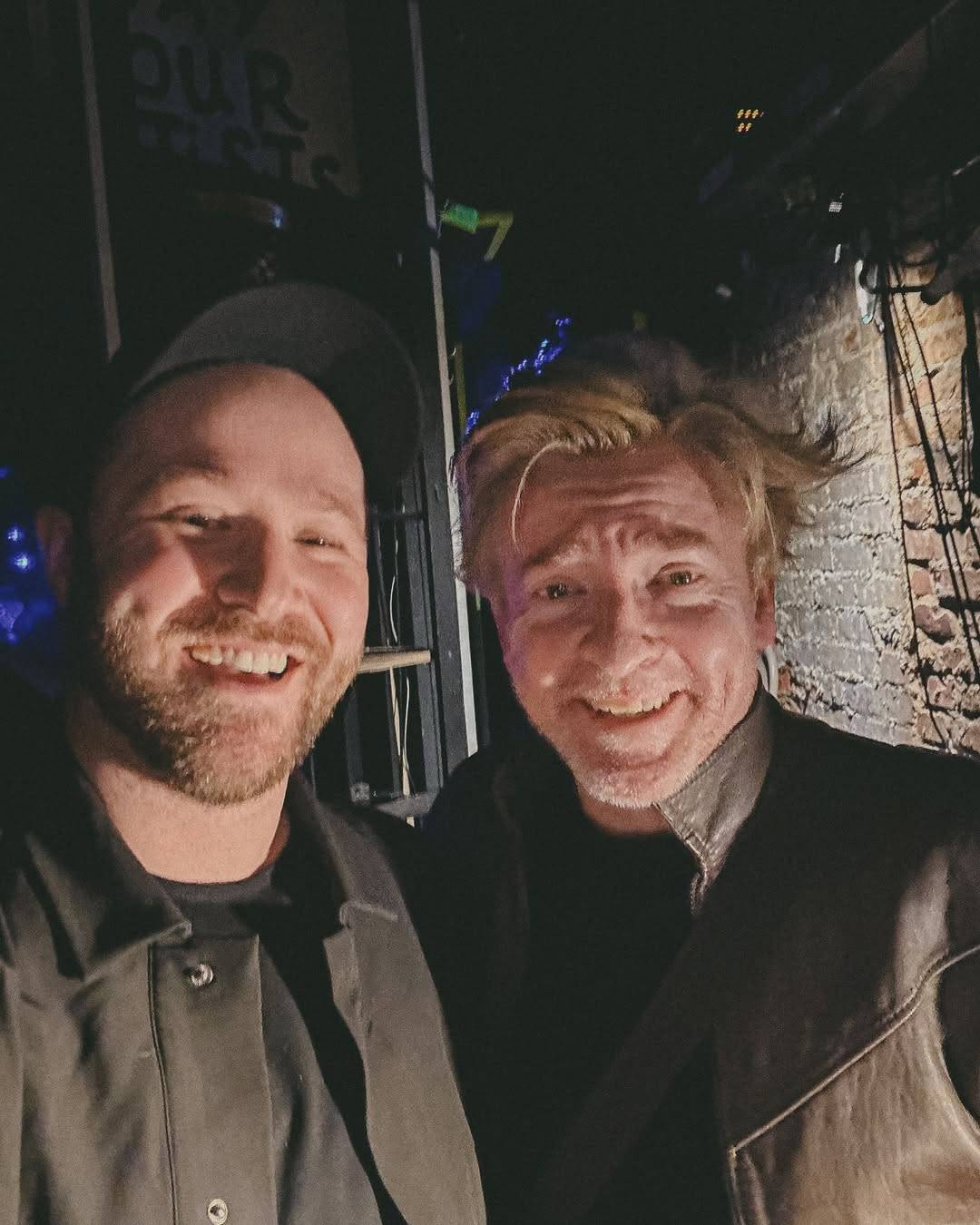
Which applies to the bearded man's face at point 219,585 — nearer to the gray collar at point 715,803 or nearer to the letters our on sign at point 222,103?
the gray collar at point 715,803

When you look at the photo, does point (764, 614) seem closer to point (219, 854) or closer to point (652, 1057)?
point (652, 1057)

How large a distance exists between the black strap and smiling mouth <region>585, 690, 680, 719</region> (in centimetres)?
31

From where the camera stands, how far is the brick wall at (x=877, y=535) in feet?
10.7

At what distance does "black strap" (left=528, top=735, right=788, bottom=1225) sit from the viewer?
1292 millimetres

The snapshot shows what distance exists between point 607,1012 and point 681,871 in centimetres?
25

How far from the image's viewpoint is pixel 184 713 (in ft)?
4.14

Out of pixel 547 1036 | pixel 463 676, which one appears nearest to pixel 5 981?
pixel 547 1036

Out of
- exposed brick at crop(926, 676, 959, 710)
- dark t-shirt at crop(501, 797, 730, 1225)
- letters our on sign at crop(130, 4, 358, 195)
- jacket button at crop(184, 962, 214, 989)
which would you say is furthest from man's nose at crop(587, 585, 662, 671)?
exposed brick at crop(926, 676, 959, 710)

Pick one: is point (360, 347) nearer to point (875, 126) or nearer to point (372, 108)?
point (372, 108)

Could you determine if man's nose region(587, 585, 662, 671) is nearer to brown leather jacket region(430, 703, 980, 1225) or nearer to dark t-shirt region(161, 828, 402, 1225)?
brown leather jacket region(430, 703, 980, 1225)

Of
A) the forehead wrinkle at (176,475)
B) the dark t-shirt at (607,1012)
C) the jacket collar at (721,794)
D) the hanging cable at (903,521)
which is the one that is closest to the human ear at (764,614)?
the jacket collar at (721,794)

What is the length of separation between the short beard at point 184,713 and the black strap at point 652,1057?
0.64m

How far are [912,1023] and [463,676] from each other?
8.44 feet

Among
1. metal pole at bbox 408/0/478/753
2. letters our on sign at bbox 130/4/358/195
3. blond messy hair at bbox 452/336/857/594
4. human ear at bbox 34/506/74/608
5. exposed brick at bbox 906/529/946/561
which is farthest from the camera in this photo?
exposed brick at bbox 906/529/946/561
